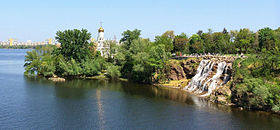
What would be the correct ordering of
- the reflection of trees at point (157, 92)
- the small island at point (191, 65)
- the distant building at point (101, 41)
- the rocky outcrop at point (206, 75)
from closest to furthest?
the small island at point (191, 65) → the rocky outcrop at point (206, 75) → the reflection of trees at point (157, 92) → the distant building at point (101, 41)

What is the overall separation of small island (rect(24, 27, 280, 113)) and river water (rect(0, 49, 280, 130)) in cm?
396

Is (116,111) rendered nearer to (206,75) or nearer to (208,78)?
(208,78)

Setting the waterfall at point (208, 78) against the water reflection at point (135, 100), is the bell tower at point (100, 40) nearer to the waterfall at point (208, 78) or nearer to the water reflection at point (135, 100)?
the water reflection at point (135, 100)

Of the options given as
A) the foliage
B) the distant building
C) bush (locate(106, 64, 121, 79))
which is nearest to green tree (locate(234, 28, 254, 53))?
the foliage

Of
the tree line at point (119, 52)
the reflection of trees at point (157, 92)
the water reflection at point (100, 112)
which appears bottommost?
the water reflection at point (100, 112)

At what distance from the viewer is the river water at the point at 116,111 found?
39.5 meters

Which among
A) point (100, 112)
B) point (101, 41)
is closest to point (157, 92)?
point (100, 112)

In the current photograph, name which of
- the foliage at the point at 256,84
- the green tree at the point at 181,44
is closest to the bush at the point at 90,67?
the green tree at the point at 181,44

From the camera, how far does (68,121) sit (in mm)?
40844

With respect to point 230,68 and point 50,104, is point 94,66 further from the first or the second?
point 230,68

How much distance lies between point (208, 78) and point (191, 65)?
379 inches

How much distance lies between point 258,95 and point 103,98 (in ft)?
98.1

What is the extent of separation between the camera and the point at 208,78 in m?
62.5

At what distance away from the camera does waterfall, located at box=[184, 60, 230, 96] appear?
59250 millimetres
